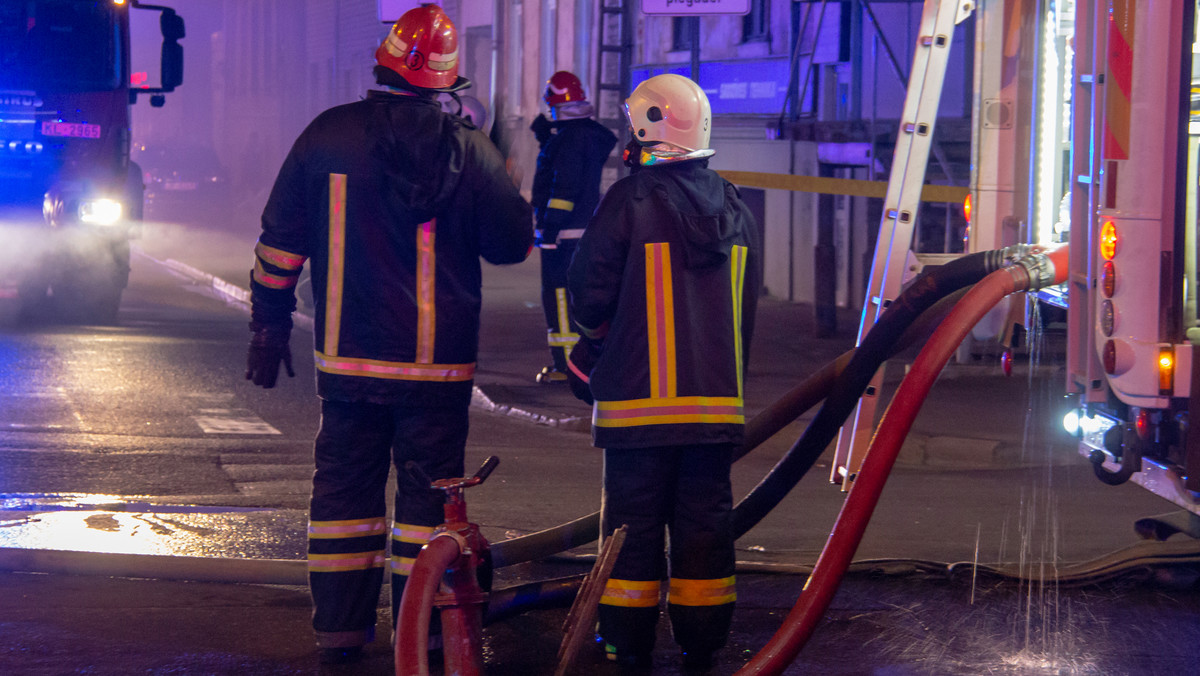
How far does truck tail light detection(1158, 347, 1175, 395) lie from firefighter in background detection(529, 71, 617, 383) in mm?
4877

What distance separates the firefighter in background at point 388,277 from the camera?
4324 mm

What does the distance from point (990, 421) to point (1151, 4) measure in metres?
4.55

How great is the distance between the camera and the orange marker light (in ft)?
15.5

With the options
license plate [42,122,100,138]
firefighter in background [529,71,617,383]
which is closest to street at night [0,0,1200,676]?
firefighter in background [529,71,617,383]

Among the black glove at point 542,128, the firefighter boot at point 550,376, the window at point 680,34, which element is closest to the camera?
the black glove at point 542,128

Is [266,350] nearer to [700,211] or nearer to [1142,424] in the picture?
[700,211]

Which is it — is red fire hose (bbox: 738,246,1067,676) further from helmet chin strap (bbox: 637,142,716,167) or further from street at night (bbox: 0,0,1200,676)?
helmet chin strap (bbox: 637,142,716,167)

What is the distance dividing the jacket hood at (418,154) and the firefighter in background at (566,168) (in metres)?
4.78

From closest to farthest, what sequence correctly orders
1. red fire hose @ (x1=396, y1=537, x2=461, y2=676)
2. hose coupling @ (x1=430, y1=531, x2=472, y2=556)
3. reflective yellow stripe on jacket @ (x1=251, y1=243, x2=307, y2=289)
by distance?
1. red fire hose @ (x1=396, y1=537, x2=461, y2=676)
2. hose coupling @ (x1=430, y1=531, x2=472, y2=556)
3. reflective yellow stripe on jacket @ (x1=251, y1=243, x2=307, y2=289)

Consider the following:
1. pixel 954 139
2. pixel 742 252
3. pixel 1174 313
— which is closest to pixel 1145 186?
pixel 1174 313

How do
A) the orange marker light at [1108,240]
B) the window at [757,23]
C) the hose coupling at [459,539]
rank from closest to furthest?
the hose coupling at [459,539] < the orange marker light at [1108,240] < the window at [757,23]

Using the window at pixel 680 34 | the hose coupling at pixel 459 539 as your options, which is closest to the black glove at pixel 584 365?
the hose coupling at pixel 459 539

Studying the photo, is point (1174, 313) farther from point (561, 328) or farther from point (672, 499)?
Result: point (561, 328)

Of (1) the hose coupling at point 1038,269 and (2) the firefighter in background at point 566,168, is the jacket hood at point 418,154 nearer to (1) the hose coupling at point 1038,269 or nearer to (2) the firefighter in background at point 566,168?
(1) the hose coupling at point 1038,269
